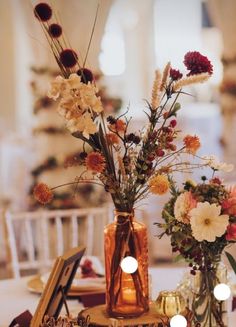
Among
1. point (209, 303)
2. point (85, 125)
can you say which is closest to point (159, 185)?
point (85, 125)

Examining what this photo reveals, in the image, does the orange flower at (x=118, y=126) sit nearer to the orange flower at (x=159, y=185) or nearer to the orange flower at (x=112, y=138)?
the orange flower at (x=112, y=138)

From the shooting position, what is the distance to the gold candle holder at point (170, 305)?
1686 mm

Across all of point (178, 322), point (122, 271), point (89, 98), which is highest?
point (89, 98)

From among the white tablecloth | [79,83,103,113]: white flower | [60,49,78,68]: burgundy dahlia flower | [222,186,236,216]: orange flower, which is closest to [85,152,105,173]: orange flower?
[79,83,103,113]: white flower

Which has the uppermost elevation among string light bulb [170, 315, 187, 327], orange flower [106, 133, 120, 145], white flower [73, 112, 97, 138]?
white flower [73, 112, 97, 138]

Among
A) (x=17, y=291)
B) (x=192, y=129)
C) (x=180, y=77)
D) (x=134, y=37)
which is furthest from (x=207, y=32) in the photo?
(x=180, y=77)

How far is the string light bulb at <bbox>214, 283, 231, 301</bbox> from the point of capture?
1703 mm

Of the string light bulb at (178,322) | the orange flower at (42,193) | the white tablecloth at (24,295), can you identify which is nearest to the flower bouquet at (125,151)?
the orange flower at (42,193)

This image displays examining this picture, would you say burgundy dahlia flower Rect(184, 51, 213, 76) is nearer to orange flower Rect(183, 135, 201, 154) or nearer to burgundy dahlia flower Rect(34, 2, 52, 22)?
orange flower Rect(183, 135, 201, 154)

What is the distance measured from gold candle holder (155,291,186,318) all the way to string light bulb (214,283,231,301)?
0.28ft

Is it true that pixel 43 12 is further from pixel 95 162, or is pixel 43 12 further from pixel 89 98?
pixel 95 162

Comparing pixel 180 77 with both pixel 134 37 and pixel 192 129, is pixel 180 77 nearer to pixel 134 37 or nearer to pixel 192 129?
pixel 192 129

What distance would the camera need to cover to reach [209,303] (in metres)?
1.76

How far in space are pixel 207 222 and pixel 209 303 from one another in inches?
9.4
